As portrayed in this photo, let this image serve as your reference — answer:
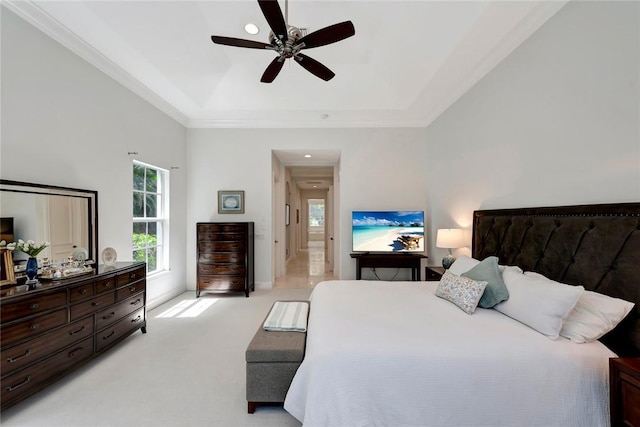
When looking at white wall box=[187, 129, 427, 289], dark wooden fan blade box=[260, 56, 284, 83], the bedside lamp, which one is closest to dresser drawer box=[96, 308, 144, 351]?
white wall box=[187, 129, 427, 289]

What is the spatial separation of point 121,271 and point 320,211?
1285 centimetres

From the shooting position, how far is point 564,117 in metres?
1.96

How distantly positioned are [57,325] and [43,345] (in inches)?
5.4

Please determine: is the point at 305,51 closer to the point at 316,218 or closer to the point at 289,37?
the point at 289,37

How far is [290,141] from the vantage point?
4598 mm

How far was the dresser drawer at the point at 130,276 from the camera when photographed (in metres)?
2.51

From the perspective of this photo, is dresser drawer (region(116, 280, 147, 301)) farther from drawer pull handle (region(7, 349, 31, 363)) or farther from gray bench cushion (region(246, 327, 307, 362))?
gray bench cushion (region(246, 327, 307, 362))

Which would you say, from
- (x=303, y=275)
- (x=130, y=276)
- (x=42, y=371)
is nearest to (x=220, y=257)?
(x=130, y=276)

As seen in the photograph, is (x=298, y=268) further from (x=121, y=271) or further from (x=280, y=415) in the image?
(x=280, y=415)

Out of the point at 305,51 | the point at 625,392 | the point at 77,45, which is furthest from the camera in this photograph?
the point at 305,51

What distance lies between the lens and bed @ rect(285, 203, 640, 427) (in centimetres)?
129

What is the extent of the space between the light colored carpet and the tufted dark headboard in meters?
2.08

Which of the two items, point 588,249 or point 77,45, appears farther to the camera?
point 77,45

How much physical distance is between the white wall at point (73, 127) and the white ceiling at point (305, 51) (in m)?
0.18
